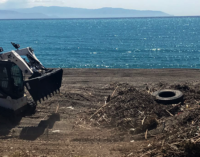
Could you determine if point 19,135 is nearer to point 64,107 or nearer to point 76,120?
point 76,120

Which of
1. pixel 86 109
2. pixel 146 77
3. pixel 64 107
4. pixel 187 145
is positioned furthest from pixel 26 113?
pixel 146 77

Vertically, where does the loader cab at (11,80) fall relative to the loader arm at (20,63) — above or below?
below

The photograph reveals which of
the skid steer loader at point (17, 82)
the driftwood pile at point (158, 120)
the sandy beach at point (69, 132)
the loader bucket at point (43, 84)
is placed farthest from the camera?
the skid steer loader at point (17, 82)

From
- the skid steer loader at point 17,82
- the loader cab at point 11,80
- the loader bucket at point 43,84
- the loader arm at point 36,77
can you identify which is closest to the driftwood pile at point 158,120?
the loader bucket at point 43,84

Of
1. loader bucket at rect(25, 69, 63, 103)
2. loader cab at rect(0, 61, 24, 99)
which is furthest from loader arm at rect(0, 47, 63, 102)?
loader cab at rect(0, 61, 24, 99)

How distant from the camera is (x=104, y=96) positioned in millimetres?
14922

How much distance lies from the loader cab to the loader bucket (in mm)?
726

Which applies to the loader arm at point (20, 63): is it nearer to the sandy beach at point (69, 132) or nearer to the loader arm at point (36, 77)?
the loader arm at point (36, 77)

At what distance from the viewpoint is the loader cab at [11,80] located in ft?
35.0

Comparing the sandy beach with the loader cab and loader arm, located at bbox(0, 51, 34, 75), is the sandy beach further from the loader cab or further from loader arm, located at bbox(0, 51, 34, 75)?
loader arm, located at bbox(0, 51, 34, 75)

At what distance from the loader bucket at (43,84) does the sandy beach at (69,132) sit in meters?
1.29

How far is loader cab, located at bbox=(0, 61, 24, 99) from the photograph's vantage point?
10656mm

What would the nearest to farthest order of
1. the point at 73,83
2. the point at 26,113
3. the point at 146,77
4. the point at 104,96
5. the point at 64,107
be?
1. the point at 26,113
2. the point at 64,107
3. the point at 104,96
4. the point at 73,83
5. the point at 146,77

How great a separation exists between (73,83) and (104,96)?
3.96 m
